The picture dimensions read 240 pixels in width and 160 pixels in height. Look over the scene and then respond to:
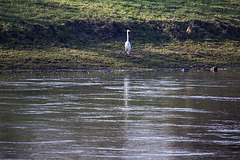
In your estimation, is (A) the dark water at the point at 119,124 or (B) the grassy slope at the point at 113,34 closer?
(A) the dark water at the point at 119,124

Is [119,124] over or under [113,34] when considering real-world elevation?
under

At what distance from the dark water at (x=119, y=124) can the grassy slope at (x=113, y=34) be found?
2170 centimetres

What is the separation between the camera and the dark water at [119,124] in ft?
31.9

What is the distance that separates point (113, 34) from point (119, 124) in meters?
44.0

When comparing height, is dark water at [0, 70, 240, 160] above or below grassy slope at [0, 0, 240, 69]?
below

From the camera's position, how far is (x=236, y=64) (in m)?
47.8

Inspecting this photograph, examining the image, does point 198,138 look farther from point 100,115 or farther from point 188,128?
point 100,115

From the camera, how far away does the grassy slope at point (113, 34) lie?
146 feet

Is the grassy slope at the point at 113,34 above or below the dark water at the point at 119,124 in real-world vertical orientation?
above

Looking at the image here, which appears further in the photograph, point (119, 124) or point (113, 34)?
point (113, 34)

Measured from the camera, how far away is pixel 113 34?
185ft

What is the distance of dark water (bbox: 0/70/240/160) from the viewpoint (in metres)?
9.73

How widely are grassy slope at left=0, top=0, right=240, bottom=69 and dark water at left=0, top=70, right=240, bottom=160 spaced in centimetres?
2170

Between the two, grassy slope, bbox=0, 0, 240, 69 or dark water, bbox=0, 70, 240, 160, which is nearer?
dark water, bbox=0, 70, 240, 160
